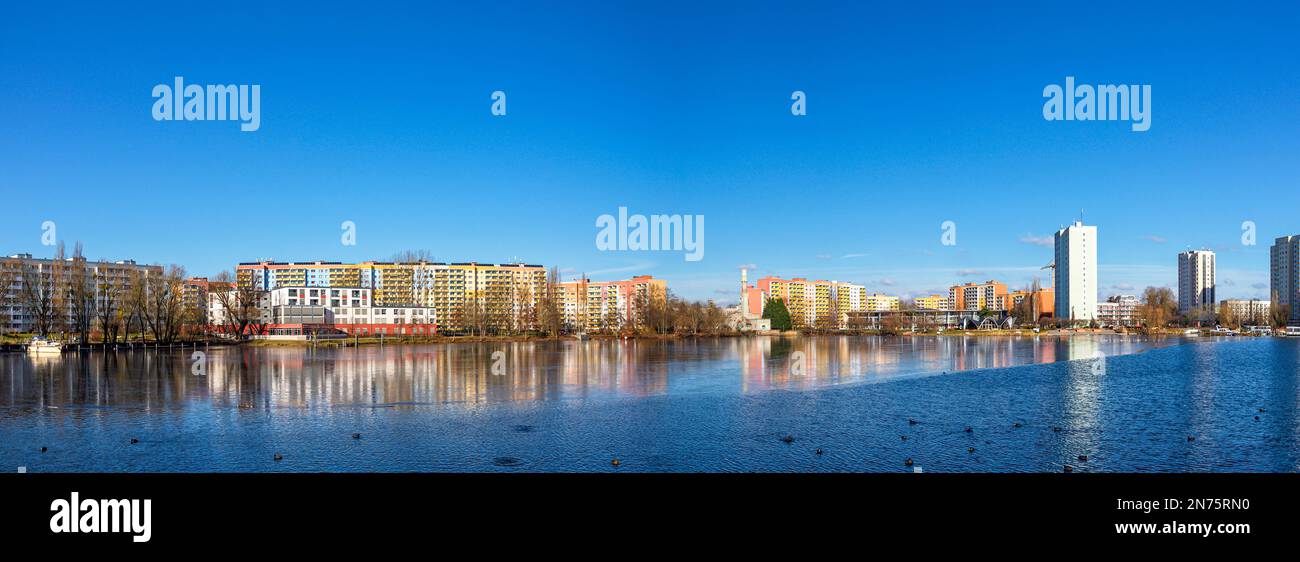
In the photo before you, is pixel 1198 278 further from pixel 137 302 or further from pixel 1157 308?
pixel 137 302

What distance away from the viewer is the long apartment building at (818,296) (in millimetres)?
114287

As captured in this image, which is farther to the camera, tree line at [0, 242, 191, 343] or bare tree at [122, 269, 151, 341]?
bare tree at [122, 269, 151, 341]

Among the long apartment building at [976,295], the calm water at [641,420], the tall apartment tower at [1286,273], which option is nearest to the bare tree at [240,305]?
the calm water at [641,420]

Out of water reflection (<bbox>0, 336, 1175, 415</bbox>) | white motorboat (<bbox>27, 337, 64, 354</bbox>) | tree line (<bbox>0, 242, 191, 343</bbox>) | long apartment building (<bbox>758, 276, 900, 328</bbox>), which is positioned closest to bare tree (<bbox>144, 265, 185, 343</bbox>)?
tree line (<bbox>0, 242, 191, 343</bbox>)

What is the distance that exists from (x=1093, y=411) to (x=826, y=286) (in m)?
124

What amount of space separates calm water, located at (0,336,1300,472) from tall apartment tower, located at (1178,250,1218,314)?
134 meters

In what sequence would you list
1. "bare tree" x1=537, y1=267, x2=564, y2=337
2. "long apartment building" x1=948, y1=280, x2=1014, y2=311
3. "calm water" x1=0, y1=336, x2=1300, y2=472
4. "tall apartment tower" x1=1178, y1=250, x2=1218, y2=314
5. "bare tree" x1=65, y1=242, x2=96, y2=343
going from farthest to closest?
"long apartment building" x1=948, y1=280, x2=1014, y2=311 < "tall apartment tower" x1=1178, y1=250, x2=1218, y2=314 < "bare tree" x1=537, y1=267, x2=564, y2=337 < "bare tree" x1=65, y1=242, x2=96, y2=343 < "calm water" x1=0, y1=336, x2=1300, y2=472

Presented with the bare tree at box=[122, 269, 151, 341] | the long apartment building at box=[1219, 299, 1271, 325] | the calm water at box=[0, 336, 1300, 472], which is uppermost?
the bare tree at box=[122, 269, 151, 341]

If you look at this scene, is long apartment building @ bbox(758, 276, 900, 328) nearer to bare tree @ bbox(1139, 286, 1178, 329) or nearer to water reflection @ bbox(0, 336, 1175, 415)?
bare tree @ bbox(1139, 286, 1178, 329)

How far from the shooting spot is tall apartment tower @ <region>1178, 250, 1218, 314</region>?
136 metres

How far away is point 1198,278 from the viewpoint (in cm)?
13738

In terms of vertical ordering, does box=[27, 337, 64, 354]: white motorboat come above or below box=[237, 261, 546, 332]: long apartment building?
below

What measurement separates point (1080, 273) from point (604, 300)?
65.5 metres

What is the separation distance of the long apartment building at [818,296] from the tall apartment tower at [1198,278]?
55.2m
